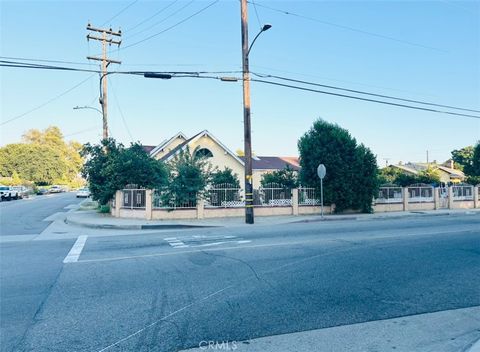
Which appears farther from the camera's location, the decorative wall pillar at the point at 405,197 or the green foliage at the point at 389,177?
the green foliage at the point at 389,177

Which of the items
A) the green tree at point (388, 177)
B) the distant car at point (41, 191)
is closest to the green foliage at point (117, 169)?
the green tree at point (388, 177)

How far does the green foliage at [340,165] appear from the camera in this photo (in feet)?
68.3

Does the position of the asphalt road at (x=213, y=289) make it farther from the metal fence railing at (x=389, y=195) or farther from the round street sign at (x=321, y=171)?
the metal fence railing at (x=389, y=195)

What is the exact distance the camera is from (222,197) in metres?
19.7

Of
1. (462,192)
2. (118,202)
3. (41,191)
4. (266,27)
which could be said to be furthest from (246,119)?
(41,191)

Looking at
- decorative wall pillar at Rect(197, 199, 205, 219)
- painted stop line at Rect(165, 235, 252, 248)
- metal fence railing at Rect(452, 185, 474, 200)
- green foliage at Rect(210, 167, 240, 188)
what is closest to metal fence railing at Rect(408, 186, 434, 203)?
metal fence railing at Rect(452, 185, 474, 200)

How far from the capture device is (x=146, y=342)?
163 inches

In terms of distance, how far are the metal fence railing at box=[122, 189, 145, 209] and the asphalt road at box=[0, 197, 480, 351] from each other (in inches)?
328

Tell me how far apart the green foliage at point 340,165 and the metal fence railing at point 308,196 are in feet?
1.27

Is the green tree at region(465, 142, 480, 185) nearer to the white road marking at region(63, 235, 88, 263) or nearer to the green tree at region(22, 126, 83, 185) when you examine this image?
the white road marking at region(63, 235, 88, 263)

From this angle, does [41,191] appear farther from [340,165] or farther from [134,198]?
[340,165]

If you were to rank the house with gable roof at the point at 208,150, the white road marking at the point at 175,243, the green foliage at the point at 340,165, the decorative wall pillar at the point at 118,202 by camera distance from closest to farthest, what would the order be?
the white road marking at the point at 175,243
the decorative wall pillar at the point at 118,202
the green foliage at the point at 340,165
the house with gable roof at the point at 208,150

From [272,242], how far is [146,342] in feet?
23.3

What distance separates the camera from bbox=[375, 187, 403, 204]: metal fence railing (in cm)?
2319
